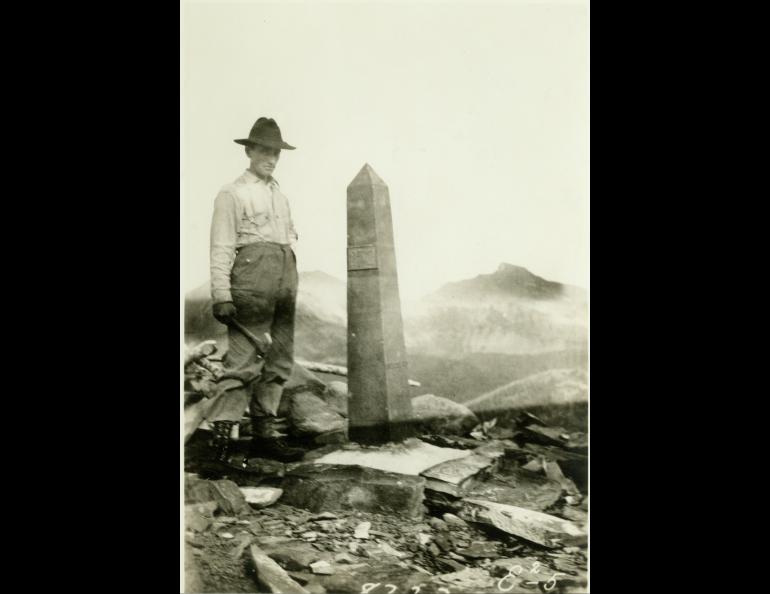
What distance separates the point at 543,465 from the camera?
372cm

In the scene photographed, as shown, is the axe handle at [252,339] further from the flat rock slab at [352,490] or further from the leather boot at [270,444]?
the flat rock slab at [352,490]

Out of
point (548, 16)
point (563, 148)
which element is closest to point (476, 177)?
point (563, 148)

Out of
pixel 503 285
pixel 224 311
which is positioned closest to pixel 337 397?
pixel 224 311

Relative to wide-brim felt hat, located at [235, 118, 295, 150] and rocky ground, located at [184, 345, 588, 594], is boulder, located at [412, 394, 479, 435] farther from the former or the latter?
wide-brim felt hat, located at [235, 118, 295, 150]

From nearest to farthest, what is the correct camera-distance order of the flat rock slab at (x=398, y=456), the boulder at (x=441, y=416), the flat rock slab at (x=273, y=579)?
the flat rock slab at (x=273, y=579) → the flat rock slab at (x=398, y=456) → the boulder at (x=441, y=416)

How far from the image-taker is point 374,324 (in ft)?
12.2

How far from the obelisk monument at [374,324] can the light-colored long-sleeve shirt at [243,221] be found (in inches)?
15.6

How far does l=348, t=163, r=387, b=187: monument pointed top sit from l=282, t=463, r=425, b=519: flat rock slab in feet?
5.03

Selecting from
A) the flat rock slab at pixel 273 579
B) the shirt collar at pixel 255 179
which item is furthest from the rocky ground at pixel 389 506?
the shirt collar at pixel 255 179

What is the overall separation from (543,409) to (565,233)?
3.19ft

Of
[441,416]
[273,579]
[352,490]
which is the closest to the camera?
[273,579]

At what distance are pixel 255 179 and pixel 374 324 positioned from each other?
105 centimetres

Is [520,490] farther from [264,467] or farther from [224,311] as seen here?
[224,311]

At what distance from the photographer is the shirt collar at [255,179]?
3.79 metres
